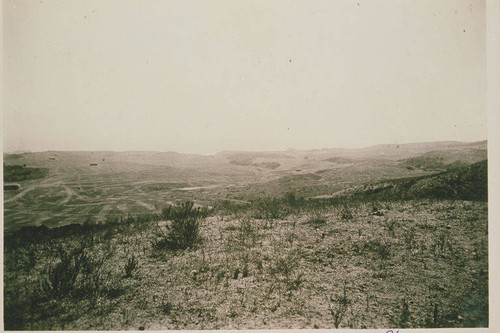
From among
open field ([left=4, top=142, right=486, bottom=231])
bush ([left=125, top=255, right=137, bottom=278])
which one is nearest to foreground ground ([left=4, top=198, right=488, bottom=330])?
bush ([left=125, top=255, right=137, bottom=278])

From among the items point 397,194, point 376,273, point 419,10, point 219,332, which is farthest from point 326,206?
point 419,10

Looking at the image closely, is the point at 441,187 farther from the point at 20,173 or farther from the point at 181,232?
the point at 20,173

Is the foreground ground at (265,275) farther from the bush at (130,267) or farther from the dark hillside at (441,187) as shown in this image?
the dark hillside at (441,187)

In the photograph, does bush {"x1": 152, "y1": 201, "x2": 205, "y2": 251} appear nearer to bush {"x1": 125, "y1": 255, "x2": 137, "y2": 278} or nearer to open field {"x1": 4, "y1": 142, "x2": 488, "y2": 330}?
open field {"x1": 4, "y1": 142, "x2": 488, "y2": 330}

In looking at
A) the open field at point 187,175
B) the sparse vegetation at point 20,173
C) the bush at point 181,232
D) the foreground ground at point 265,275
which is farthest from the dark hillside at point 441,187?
the sparse vegetation at point 20,173

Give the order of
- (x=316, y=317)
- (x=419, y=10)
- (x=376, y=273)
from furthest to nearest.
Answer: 1. (x=419, y=10)
2. (x=376, y=273)
3. (x=316, y=317)

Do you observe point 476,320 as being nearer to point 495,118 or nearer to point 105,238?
point 495,118
